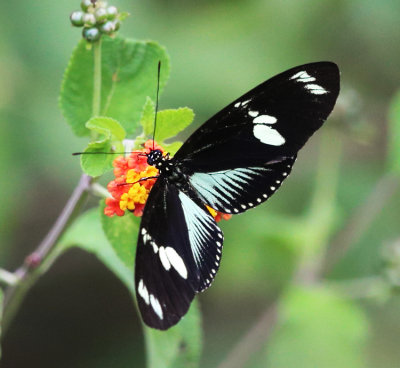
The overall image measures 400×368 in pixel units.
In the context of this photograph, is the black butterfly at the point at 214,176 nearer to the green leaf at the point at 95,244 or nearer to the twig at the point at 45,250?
the twig at the point at 45,250

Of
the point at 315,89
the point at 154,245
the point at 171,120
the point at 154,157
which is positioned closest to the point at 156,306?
the point at 154,245

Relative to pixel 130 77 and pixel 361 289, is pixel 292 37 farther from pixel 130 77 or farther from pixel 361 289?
pixel 130 77

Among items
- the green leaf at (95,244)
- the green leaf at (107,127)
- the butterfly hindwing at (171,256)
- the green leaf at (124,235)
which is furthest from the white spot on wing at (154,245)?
the green leaf at (95,244)

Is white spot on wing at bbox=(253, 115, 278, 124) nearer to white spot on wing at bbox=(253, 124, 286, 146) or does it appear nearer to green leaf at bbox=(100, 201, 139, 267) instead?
white spot on wing at bbox=(253, 124, 286, 146)

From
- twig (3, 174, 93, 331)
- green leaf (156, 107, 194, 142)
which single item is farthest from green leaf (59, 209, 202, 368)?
green leaf (156, 107, 194, 142)

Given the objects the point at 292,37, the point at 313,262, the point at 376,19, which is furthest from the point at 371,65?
the point at 313,262
